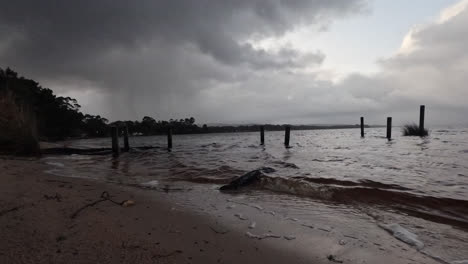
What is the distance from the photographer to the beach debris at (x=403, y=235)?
3.09 meters

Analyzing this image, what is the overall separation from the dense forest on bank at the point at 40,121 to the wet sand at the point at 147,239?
9523mm

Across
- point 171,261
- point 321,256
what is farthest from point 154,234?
point 321,256

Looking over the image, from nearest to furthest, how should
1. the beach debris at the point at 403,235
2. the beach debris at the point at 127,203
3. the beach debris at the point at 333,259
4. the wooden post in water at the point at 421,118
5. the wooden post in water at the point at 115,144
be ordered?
the beach debris at the point at 333,259 < the beach debris at the point at 403,235 < the beach debris at the point at 127,203 < the wooden post in water at the point at 115,144 < the wooden post in water at the point at 421,118

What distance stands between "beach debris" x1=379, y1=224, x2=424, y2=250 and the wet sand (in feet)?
0.44

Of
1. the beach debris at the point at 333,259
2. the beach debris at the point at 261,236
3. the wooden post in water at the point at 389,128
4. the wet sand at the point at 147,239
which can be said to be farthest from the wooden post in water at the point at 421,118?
the beach debris at the point at 333,259

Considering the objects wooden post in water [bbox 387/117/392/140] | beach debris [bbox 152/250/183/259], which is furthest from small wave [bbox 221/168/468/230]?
wooden post in water [bbox 387/117/392/140]

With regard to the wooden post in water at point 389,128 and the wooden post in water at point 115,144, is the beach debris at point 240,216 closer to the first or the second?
the wooden post in water at point 115,144

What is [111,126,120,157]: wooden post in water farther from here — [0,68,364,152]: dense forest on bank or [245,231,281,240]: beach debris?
[245,231,281,240]: beach debris

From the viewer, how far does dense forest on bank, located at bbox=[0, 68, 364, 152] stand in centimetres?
1123

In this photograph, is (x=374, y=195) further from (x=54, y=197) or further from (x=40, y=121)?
(x=40, y=121)

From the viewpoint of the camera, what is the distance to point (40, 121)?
1455 inches

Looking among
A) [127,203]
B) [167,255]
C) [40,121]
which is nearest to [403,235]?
[167,255]

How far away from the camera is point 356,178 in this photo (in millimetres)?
7301

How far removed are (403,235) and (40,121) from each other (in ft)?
148
